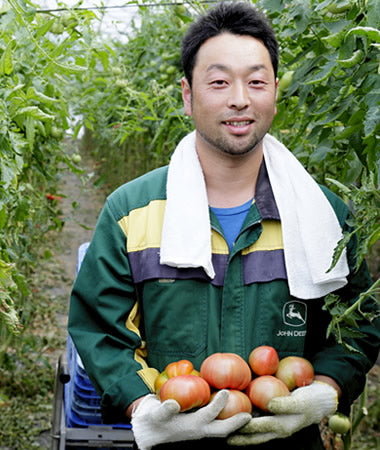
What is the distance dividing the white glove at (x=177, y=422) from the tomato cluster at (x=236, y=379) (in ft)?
0.08

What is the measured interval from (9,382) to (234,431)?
2.36 metres

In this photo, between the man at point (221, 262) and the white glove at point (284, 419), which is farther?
the man at point (221, 262)

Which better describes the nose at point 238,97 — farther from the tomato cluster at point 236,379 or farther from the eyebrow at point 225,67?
the tomato cluster at point 236,379

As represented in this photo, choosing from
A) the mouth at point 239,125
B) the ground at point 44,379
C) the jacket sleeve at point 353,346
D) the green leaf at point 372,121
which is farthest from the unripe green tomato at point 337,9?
the ground at point 44,379

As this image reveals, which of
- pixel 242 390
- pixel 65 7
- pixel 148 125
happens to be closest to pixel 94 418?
pixel 242 390

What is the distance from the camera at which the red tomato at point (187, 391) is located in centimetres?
138

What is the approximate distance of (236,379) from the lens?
4.76 ft

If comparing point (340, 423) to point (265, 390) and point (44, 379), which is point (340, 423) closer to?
point (265, 390)

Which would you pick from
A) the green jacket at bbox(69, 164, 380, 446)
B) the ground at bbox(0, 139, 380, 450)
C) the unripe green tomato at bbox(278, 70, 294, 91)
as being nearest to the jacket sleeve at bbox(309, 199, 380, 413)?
the green jacket at bbox(69, 164, 380, 446)

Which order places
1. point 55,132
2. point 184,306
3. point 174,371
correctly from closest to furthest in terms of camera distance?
1. point 174,371
2. point 184,306
3. point 55,132

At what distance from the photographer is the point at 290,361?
154 centimetres

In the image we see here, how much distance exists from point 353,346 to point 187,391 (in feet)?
1.52

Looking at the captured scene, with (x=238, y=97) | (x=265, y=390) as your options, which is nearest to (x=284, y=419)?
(x=265, y=390)

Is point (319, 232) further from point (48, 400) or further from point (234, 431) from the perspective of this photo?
point (48, 400)
